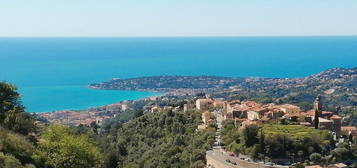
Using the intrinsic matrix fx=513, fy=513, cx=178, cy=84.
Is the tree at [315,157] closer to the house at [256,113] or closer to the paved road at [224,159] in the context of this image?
the paved road at [224,159]

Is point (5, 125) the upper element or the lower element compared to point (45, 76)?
upper

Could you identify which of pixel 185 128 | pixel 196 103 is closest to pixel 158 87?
pixel 196 103

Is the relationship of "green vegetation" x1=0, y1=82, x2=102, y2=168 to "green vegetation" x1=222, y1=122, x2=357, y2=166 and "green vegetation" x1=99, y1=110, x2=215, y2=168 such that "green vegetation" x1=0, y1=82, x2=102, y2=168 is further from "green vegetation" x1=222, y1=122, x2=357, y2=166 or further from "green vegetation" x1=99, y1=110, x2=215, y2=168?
"green vegetation" x1=222, y1=122, x2=357, y2=166

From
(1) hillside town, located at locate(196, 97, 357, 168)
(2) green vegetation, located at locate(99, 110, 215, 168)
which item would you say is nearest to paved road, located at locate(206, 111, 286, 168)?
(1) hillside town, located at locate(196, 97, 357, 168)

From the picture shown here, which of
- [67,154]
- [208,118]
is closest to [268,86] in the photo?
[208,118]

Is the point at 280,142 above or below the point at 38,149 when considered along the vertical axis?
below

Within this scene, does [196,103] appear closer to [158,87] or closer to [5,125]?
[5,125]

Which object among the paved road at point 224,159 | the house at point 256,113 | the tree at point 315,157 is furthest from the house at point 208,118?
the tree at point 315,157

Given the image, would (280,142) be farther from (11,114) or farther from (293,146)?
(11,114)

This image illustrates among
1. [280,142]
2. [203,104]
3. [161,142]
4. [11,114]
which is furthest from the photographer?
[203,104]
